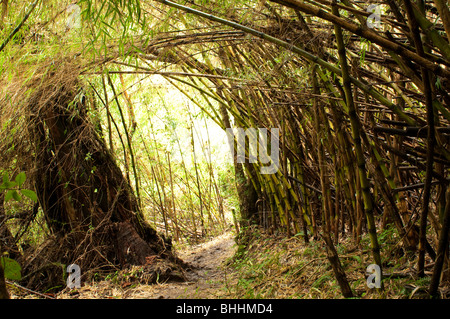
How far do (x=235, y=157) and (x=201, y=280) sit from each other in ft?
3.66

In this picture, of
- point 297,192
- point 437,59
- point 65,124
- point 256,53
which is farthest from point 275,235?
point 437,59

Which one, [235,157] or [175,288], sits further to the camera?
[235,157]

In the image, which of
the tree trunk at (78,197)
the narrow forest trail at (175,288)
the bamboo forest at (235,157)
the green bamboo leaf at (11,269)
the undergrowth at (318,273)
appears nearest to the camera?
the green bamboo leaf at (11,269)

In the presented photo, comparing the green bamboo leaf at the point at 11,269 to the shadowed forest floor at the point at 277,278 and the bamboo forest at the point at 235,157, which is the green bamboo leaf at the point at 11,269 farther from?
the shadowed forest floor at the point at 277,278

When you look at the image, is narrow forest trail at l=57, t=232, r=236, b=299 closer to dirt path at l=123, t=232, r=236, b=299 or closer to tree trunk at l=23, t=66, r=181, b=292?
dirt path at l=123, t=232, r=236, b=299

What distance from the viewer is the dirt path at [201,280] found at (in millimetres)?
2070

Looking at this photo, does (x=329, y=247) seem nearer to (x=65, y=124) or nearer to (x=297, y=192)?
(x=297, y=192)

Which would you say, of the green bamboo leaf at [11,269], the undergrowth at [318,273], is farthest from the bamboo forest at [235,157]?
the green bamboo leaf at [11,269]

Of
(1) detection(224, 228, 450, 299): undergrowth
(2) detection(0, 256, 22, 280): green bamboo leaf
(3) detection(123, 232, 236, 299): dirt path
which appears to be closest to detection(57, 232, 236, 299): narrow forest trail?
(3) detection(123, 232, 236, 299): dirt path

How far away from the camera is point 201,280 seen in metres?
2.47

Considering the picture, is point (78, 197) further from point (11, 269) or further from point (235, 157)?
point (11, 269)

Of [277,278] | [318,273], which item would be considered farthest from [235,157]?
[318,273]

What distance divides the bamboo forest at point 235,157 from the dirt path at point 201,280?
2 cm

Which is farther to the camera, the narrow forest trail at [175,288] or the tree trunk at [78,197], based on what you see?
the tree trunk at [78,197]
